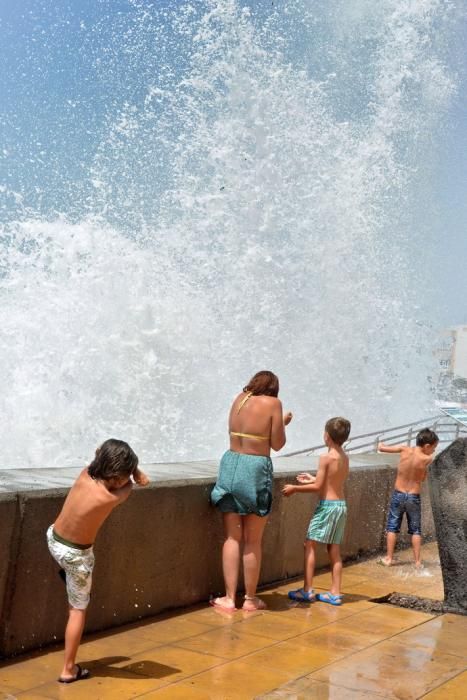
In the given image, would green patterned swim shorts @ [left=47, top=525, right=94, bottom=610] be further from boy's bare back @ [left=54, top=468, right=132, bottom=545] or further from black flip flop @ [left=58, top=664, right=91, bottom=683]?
black flip flop @ [left=58, top=664, right=91, bottom=683]

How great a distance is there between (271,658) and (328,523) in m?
1.62

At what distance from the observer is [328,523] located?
243 inches

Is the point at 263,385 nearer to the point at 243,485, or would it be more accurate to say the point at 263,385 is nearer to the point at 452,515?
the point at 243,485

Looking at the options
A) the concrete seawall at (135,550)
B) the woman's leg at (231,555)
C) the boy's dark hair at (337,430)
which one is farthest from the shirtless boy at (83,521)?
the boy's dark hair at (337,430)

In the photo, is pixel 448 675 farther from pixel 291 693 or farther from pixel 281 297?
pixel 281 297

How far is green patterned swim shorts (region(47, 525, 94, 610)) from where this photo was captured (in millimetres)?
4090

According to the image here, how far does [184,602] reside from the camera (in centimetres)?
565

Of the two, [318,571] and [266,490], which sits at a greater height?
[266,490]

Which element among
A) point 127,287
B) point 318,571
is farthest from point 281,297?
point 318,571

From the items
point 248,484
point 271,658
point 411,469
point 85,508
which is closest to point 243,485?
point 248,484

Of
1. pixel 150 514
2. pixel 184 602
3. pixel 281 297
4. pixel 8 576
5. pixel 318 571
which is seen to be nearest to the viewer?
pixel 8 576

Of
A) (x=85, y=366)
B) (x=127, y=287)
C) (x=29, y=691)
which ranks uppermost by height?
(x=127, y=287)

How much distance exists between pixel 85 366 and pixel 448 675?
14.2m

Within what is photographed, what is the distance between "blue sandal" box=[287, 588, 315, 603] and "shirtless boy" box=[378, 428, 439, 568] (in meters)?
1.84
